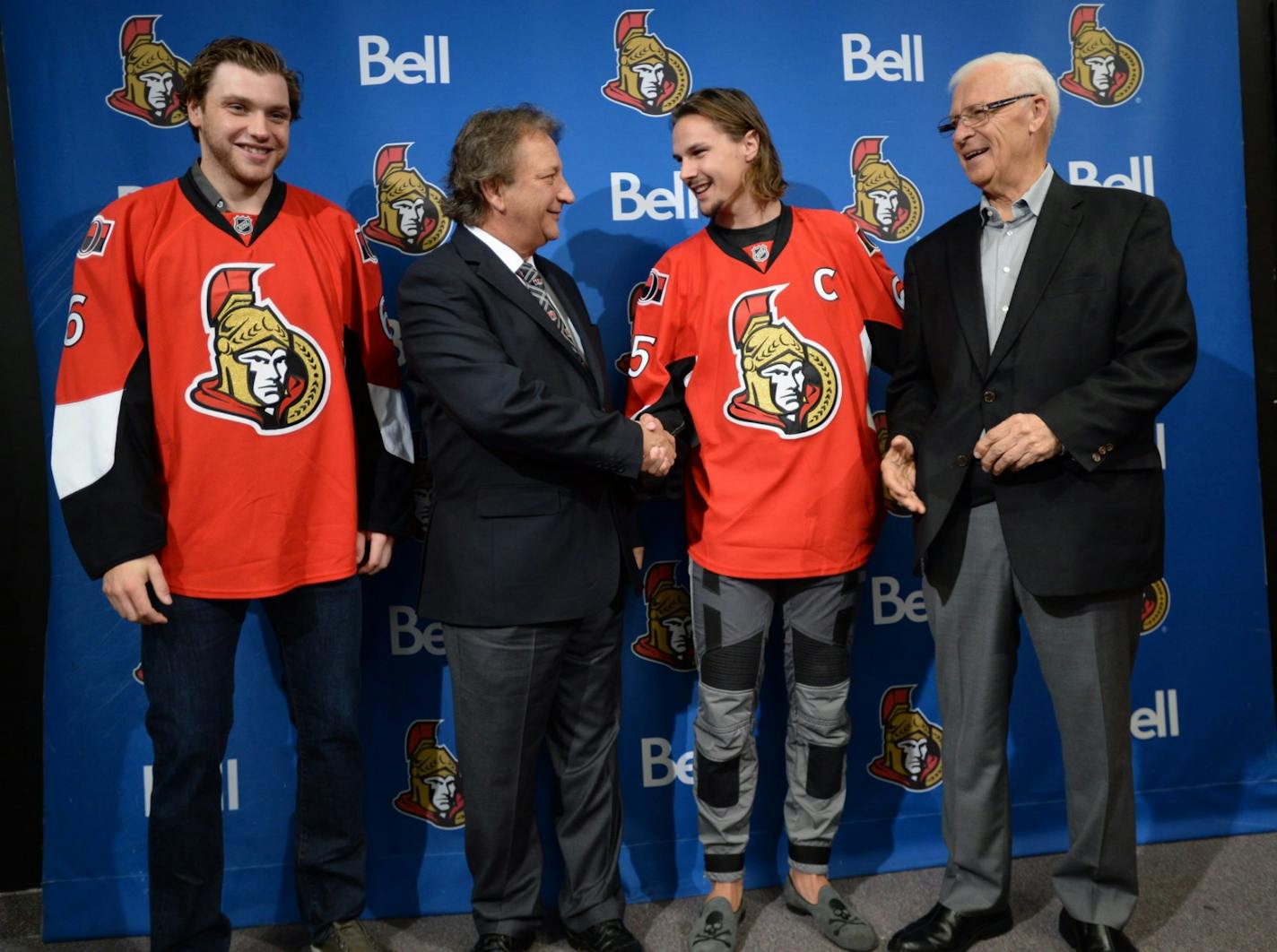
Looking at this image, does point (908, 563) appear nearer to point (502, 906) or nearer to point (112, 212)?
point (502, 906)

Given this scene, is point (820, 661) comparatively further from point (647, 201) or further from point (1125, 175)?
point (1125, 175)

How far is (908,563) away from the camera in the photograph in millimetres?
2611

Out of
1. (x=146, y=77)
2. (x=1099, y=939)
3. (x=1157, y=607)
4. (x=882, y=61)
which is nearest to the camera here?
(x=1099, y=939)

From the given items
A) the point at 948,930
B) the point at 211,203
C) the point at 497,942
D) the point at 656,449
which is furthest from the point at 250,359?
the point at 948,930

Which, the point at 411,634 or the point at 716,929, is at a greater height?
the point at 411,634

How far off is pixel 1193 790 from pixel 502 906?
1.77 m

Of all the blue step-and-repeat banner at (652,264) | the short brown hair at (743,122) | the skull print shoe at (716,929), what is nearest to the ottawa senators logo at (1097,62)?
the blue step-and-repeat banner at (652,264)

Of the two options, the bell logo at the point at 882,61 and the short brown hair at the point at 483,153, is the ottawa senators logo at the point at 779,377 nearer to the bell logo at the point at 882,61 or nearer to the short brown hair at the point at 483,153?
the short brown hair at the point at 483,153

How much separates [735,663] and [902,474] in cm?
52

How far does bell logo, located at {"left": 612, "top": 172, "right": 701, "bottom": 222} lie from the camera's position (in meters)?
Result: 2.49

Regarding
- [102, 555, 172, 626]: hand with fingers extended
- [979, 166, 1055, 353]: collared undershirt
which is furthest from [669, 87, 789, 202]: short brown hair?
[102, 555, 172, 626]: hand with fingers extended

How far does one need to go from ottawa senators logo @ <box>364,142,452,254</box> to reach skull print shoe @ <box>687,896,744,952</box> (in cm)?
160

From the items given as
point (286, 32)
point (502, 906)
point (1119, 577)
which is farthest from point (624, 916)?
point (286, 32)

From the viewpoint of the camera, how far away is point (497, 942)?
2.13m
